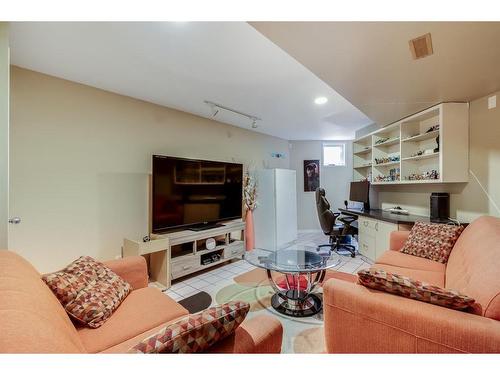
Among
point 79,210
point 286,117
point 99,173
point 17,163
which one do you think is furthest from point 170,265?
point 286,117

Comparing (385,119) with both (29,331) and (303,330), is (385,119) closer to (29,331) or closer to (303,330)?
(303,330)

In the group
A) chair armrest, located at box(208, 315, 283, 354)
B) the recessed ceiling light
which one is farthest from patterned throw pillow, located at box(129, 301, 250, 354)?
the recessed ceiling light

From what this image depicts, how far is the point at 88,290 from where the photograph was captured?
1337 millimetres

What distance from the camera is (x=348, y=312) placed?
1.29m

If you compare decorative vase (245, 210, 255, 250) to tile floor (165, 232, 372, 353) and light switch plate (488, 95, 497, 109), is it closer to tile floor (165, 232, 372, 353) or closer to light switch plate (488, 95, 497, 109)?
tile floor (165, 232, 372, 353)

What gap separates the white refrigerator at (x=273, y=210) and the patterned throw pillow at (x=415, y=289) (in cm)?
288

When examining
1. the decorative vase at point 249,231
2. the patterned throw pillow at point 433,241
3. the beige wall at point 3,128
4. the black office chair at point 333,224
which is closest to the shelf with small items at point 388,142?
the black office chair at point 333,224

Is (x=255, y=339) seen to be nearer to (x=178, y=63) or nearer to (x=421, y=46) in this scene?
(x=421, y=46)

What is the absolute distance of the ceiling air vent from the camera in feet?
4.85

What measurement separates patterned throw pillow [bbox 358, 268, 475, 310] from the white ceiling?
178 centimetres

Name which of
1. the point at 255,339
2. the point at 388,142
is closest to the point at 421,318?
the point at 255,339

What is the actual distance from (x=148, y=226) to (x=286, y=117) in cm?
270

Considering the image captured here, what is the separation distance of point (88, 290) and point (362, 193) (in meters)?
4.11

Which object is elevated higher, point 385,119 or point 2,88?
point 385,119
